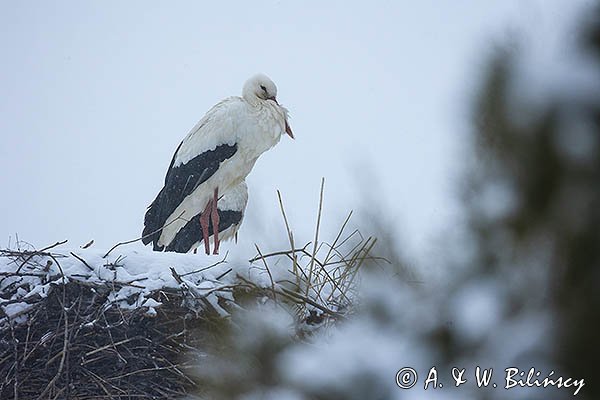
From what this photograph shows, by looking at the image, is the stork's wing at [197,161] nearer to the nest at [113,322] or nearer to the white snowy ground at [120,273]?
the white snowy ground at [120,273]

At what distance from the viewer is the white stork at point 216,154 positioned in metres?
5.84

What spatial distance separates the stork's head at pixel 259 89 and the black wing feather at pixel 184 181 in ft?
1.66

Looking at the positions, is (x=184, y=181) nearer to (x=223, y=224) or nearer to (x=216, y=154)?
(x=216, y=154)

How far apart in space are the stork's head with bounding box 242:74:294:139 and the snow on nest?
354 cm

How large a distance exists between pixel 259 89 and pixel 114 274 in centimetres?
380

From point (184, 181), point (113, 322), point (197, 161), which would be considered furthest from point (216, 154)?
point (113, 322)

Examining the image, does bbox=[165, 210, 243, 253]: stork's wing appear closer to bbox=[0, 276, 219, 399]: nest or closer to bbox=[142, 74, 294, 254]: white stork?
bbox=[142, 74, 294, 254]: white stork

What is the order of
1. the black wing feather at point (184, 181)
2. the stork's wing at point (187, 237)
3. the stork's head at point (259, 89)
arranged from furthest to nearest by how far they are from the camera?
1. the stork's wing at point (187, 237)
2. the stork's head at point (259, 89)
3. the black wing feather at point (184, 181)

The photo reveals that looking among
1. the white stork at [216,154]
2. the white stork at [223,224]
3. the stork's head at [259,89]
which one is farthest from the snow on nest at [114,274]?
the white stork at [223,224]

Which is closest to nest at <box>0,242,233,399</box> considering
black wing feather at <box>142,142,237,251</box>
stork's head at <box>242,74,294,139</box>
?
black wing feather at <box>142,142,237,251</box>

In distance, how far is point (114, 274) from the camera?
8.28ft

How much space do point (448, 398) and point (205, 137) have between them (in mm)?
5345

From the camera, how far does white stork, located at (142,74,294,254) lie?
584 cm

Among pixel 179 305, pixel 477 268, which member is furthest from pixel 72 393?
pixel 477 268
